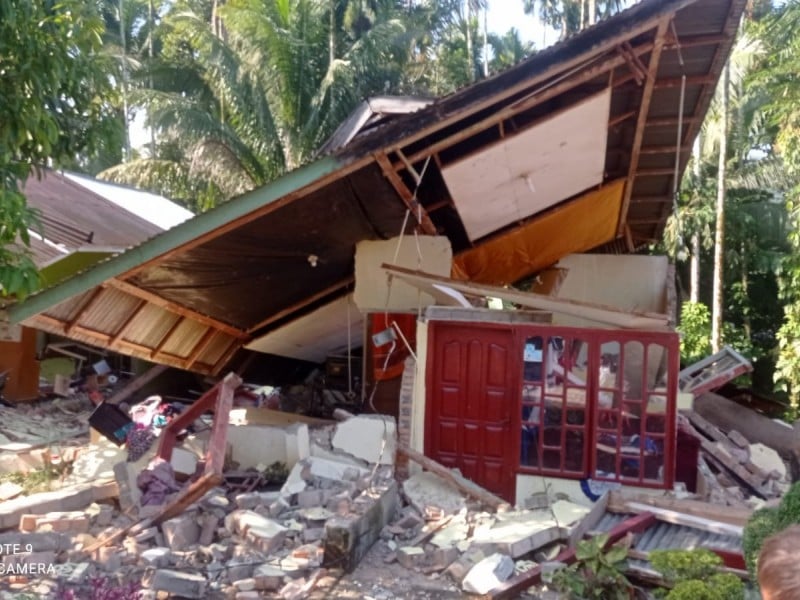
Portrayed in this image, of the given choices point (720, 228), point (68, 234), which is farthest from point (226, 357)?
point (720, 228)

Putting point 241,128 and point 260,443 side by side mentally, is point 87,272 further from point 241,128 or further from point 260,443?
point 241,128

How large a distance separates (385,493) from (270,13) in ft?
48.2

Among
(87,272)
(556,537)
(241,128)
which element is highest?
(241,128)

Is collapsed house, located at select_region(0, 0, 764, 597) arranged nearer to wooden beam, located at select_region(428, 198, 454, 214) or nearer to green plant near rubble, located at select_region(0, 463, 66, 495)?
wooden beam, located at select_region(428, 198, 454, 214)

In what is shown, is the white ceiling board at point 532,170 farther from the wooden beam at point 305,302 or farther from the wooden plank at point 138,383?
the wooden plank at point 138,383

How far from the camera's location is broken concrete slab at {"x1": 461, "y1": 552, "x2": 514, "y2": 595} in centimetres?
632

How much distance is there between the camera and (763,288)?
2325 centimetres

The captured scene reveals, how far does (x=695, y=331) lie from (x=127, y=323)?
14890 mm

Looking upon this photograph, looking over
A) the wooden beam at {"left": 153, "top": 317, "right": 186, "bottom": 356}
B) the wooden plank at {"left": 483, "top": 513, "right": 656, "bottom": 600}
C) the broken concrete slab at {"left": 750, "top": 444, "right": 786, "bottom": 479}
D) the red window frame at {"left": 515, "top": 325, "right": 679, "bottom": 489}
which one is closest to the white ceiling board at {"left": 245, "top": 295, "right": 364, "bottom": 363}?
the wooden beam at {"left": 153, "top": 317, "right": 186, "bottom": 356}

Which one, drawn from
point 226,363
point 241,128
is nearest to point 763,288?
point 241,128

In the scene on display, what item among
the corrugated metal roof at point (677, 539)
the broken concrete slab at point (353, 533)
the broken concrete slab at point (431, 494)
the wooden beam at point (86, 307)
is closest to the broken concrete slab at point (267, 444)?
the broken concrete slab at point (431, 494)

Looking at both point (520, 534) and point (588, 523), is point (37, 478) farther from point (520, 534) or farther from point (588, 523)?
point (588, 523)

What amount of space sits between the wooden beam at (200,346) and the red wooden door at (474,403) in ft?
13.1

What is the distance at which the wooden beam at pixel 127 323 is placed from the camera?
10.1 metres
